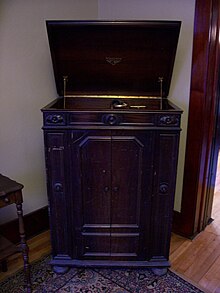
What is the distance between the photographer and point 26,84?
1.79 m

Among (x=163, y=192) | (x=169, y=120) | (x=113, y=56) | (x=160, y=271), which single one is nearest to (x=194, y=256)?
(x=160, y=271)

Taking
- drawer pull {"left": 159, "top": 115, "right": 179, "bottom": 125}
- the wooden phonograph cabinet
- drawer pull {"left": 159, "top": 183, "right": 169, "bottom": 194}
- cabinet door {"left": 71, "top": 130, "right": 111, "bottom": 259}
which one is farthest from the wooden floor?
drawer pull {"left": 159, "top": 115, "right": 179, "bottom": 125}

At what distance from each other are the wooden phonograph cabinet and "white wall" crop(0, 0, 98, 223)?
0.21 metres

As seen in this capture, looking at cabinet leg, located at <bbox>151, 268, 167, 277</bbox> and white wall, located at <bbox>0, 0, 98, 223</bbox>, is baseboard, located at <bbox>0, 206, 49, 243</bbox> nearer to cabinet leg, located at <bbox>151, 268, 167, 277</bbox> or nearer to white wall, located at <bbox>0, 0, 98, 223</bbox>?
white wall, located at <bbox>0, 0, 98, 223</bbox>

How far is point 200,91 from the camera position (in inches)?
68.7

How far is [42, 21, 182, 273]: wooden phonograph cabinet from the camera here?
141 centimetres

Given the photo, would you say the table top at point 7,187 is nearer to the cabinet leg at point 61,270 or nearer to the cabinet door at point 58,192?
the cabinet door at point 58,192

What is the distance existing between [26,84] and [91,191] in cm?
82

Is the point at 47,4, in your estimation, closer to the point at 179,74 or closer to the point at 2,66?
the point at 2,66

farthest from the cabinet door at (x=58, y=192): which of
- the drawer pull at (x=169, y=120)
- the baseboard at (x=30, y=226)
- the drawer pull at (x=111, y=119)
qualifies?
the drawer pull at (x=169, y=120)

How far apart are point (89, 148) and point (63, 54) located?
2.00ft

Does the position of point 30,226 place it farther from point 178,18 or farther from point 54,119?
point 178,18

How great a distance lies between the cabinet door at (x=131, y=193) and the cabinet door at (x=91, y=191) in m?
0.04

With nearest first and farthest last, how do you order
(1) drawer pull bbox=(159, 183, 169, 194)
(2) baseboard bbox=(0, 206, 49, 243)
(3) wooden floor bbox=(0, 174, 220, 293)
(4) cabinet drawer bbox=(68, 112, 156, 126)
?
(4) cabinet drawer bbox=(68, 112, 156, 126), (1) drawer pull bbox=(159, 183, 169, 194), (3) wooden floor bbox=(0, 174, 220, 293), (2) baseboard bbox=(0, 206, 49, 243)
